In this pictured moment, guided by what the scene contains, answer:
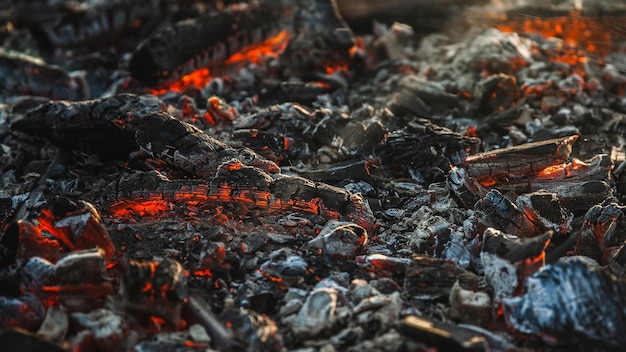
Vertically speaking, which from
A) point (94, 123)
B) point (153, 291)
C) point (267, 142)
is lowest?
point (267, 142)

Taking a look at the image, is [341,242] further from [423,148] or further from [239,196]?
[423,148]

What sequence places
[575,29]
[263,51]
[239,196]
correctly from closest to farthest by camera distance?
1. [239,196]
2. [263,51]
3. [575,29]

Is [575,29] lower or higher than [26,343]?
lower

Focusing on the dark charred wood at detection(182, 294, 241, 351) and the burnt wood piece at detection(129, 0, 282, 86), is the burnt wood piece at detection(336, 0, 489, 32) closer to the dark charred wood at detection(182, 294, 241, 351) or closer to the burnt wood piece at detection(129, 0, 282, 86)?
the burnt wood piece at detection(129, 0, 282, 86)

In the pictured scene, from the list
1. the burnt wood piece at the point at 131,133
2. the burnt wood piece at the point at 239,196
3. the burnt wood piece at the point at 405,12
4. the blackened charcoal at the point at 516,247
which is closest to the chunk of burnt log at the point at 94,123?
the burnt wood piece at the point at 131,133

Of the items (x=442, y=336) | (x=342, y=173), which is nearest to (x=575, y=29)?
(x=342, y=173)

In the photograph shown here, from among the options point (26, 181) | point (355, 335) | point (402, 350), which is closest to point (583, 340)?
point (402, 350)

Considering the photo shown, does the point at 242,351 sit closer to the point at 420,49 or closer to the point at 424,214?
the point at 424,214
